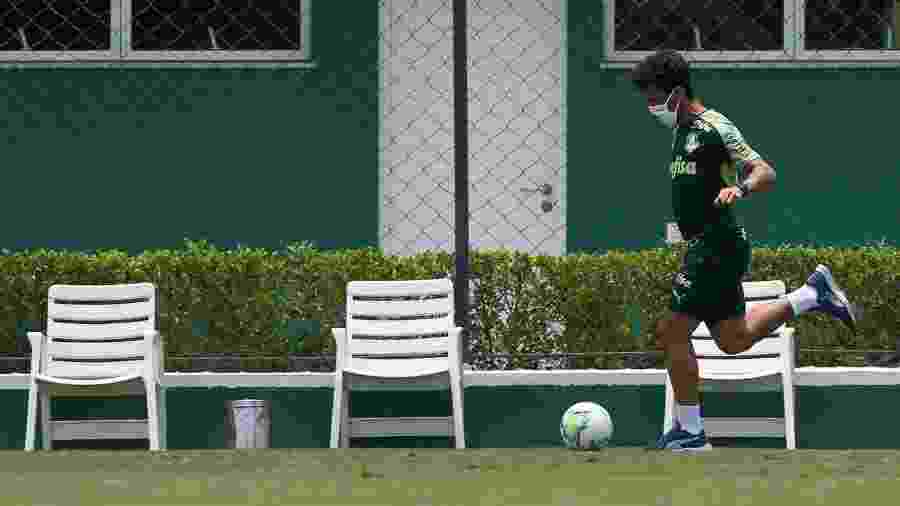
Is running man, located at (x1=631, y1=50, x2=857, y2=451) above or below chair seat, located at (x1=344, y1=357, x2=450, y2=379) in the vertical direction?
above

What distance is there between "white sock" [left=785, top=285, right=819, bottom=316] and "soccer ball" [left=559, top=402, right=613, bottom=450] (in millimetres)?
1019

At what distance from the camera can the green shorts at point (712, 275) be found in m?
10.2

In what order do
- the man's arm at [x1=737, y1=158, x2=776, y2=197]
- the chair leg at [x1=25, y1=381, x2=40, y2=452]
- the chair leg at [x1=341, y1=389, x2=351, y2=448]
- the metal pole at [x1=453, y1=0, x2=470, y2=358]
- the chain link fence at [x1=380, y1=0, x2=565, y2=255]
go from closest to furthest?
the man's arm at [x1=737, y1=158, x2=776, y2=197] → the chair leg at [x1=25, y1=381, x2=40, y2=452] → the chair leg at [x1=341, y1=389, x2=351, y2=448] → the metal pole at [x1=453, y1=0, x2=470, y2=358] → the chain link fence at [x1=380, y1=0, x2=565, y2=255]

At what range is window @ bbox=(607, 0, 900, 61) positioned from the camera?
13.5m

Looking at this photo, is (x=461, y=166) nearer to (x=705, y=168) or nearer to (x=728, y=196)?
(x=705, y=168)

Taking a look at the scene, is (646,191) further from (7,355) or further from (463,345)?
(7,355)

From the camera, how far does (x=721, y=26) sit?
13500mm

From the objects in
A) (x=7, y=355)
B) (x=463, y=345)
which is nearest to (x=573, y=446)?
(x=463, y=345)

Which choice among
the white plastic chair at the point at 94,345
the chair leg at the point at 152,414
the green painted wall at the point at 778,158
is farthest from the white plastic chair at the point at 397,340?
the green painted wall at the point at 778,158

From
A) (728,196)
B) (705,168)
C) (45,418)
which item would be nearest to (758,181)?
(728,196)

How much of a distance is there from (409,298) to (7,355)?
2.18 metres

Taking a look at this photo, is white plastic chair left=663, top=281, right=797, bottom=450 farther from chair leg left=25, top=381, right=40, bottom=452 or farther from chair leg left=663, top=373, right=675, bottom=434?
chair leg left=25, top=381, right=40, bottom=452

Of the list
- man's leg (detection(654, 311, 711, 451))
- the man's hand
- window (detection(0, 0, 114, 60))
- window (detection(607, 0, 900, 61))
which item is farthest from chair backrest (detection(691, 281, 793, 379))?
window (detection(0, 0, 114, 60))

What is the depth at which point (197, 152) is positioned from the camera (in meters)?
13.5
